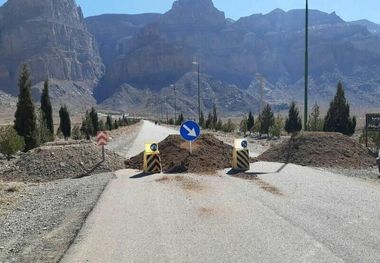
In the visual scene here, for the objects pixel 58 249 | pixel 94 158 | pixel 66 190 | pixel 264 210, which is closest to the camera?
pixel 58 249

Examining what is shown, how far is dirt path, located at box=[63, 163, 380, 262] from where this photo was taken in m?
7.71

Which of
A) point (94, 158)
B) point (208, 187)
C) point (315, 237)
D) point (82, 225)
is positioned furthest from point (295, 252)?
point (94, 158)

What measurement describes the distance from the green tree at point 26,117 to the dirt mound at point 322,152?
15.0 meters

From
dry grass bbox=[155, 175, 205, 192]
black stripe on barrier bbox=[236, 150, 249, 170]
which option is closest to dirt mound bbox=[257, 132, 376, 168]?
black stripe on barrier bbox=[236, 150, 249, 170]

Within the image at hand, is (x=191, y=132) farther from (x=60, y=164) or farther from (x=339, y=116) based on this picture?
(x=339, y=116)

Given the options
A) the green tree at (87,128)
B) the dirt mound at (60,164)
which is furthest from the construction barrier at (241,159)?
the green tree at (87,128)

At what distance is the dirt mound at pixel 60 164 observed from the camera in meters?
19.1

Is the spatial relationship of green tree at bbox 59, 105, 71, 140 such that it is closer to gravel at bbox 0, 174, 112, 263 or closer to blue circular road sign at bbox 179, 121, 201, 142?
blue circular road sign at bbox 179, 121, 201, 142

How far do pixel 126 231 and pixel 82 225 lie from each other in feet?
3.54

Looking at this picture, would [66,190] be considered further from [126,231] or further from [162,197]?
[126,231]

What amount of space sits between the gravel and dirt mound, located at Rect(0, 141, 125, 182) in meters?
1.41

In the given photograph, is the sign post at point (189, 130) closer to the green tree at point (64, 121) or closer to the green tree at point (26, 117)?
the green tree at point (26, 117)

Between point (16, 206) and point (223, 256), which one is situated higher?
point (223, 256)

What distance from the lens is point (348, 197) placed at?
12297mm
